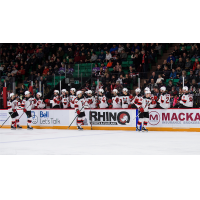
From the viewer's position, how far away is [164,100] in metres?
13.2

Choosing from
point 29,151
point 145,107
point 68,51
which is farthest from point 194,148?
point 68,51

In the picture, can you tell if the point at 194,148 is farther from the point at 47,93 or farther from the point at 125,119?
the point at 47,93

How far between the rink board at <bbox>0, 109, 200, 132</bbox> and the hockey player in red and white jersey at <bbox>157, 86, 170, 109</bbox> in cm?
24

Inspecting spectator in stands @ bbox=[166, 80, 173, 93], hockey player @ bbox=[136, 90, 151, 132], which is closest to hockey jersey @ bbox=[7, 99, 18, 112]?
hockey player @ bbox=[136, 90, 151, 132]

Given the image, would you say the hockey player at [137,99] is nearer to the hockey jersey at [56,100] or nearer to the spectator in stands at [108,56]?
the hockey jersey at [56,100]

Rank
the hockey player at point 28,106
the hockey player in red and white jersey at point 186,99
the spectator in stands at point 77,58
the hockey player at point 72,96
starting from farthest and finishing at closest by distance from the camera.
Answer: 1. the spectator in stands at point 77,58
2. the hockey player at point 28,106
3. the hockey player at point 72,96
4. the hockey player in red and white jersey at point 186,99

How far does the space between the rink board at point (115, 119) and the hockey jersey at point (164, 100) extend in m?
0.24

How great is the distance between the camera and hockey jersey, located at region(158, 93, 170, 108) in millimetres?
13155

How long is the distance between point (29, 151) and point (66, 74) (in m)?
8.27

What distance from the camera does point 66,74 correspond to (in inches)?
619

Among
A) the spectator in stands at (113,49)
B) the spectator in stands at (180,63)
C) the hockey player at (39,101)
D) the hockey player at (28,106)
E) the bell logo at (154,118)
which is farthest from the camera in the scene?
the spectator in stands at (113,49)

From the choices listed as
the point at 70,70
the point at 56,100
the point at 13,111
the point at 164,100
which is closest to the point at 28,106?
the point at 13,111

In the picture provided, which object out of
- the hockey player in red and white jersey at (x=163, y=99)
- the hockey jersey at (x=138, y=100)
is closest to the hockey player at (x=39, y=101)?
the hockey jersey at (x=138, y=100)

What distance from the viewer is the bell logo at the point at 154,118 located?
42.9ft
